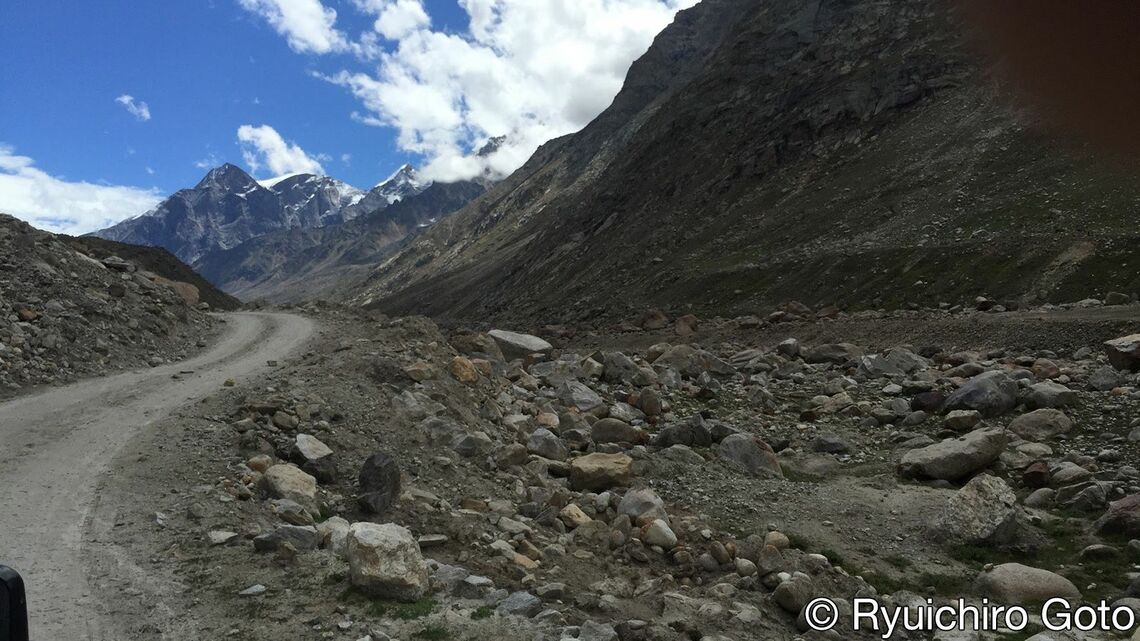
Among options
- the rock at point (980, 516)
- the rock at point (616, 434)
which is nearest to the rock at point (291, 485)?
the rock at point (616, 434)

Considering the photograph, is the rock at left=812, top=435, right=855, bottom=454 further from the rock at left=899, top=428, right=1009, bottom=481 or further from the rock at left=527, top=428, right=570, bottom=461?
the rock at left=527, top=428, right=570, bottom=461

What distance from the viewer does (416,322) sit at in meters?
23.2

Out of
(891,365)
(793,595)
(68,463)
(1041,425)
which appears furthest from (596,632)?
(891,365)

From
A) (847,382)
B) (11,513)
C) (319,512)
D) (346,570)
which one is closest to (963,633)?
(346,570)

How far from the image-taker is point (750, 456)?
46.7ft

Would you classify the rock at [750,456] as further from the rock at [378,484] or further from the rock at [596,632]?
the rock at [596,632]

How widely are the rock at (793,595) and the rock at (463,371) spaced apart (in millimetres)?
9847

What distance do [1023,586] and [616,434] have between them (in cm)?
815

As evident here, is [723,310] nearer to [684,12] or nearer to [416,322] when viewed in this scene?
[416,322]

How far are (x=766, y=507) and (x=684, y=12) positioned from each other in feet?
636

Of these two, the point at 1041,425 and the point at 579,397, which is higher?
the point at 1041,425

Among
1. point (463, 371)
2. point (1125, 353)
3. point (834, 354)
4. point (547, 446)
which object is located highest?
point (834, 354)

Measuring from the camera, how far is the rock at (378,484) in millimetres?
9805

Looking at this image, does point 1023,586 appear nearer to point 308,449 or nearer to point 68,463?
point 308,449
